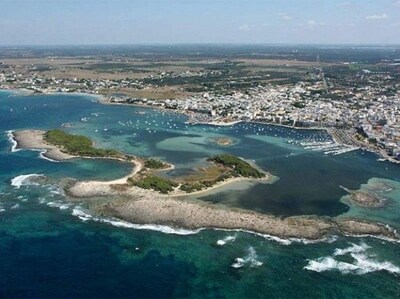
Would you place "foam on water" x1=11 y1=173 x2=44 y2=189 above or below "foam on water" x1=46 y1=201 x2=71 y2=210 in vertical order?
above

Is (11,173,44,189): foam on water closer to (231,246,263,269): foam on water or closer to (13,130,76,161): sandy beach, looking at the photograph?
(13,130,76,161): sandy beach

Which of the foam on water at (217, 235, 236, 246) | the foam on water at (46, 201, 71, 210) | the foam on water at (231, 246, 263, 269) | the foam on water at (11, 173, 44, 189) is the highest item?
the foam on water at (11, 173, 44, 189)

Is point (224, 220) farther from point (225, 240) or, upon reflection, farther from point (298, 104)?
point (298, 104)

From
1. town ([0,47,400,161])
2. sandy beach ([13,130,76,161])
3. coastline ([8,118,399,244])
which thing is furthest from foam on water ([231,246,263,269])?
town ([0,47,400,161])

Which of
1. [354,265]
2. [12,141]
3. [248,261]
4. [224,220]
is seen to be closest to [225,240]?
Result: [224,220]

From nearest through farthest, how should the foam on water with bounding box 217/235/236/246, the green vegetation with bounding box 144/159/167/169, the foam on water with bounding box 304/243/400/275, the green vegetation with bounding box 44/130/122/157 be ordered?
1. the foam on water with bounding box 304/243/400/275
2. the foam on water with bounding box 217/235/236/246
3. the green vegetation with bounding box 144/159/167/169
4. the green vegetation with bounding box 44/130/122/157

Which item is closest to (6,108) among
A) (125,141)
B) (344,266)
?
(125,141)

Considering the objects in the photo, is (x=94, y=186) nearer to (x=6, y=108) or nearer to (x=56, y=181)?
(x=56, y=181)

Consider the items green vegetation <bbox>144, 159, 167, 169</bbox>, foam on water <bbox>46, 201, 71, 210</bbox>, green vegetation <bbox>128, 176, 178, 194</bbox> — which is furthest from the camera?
green vegetation <bbox>144, 159, 167, 169</bbox>
